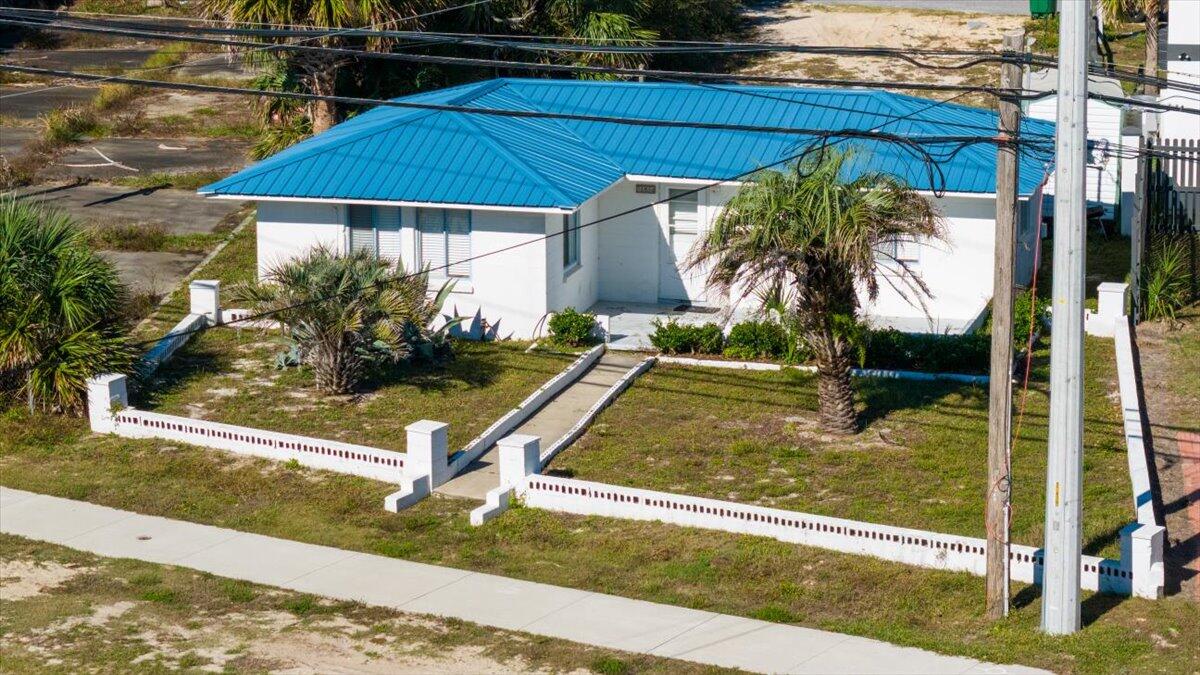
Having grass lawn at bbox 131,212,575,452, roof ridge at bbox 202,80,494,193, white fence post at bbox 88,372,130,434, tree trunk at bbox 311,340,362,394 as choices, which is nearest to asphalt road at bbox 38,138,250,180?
roof ridge at bbox 202,80,494,193

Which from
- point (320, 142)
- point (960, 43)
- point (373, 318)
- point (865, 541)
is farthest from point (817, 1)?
point (865, 541)

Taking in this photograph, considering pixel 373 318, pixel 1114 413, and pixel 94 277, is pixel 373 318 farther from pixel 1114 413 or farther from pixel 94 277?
pixel 1114 413

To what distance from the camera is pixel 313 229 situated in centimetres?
2716

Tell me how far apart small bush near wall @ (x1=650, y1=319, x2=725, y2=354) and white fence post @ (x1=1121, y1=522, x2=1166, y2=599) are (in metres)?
10.1

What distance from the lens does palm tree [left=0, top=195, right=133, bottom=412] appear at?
75.4 feet

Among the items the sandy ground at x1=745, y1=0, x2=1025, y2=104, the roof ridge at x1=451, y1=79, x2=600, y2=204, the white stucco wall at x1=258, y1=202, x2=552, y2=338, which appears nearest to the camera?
the roof ridge at x1=451, y1=79, x2=600, y2=204

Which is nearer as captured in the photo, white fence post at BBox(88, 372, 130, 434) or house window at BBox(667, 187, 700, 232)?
white fence post at BBox(88, 372, 130, 434)

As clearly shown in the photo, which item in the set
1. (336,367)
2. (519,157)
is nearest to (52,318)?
(336,367)

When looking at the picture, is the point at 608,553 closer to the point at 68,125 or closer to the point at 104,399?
the point at 104,399

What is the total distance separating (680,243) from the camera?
28.1m

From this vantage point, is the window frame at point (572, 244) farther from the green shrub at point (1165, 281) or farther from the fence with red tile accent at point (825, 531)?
the green shrub at point (1165, 281)

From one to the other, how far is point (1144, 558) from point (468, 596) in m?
6.63

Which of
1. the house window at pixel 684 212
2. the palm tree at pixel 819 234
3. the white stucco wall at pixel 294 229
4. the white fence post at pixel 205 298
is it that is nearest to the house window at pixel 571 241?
the house window at pixel 684 212

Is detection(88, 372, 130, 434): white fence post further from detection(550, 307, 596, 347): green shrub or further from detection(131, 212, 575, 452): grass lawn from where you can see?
detection(550, 307, 596, 347): green shrub
